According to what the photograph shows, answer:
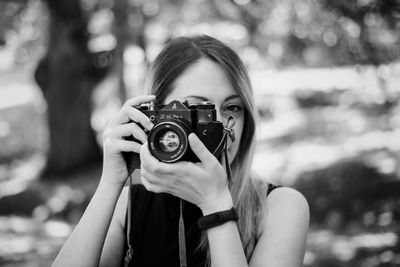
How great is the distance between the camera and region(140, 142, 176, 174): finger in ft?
4.28

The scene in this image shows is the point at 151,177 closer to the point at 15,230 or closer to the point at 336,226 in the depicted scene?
the point at 336,226

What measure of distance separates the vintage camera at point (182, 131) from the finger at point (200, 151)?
0.03 metres

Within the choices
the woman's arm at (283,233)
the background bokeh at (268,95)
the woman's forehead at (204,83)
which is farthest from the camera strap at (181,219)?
the background bokeh at (268,95)

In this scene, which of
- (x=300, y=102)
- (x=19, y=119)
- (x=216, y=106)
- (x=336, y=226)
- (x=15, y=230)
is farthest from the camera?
(x=19, y=119)

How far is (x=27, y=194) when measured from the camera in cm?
543

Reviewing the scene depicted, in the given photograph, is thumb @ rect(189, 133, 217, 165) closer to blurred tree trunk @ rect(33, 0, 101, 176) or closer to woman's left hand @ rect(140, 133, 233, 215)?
Answer: woman's left hand @ rect(140, 133, 233, 215)

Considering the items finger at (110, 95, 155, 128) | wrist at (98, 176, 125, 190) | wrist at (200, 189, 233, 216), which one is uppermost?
finger at (110, 95, 155, 128)

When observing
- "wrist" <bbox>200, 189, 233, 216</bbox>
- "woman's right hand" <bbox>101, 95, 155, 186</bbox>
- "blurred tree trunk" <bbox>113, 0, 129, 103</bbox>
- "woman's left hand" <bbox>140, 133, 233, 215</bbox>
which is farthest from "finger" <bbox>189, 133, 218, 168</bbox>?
"blurred tree trunk" <bbox>113, 0, 129, 103</bbox>

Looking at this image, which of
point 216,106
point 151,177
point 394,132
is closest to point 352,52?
point 394,132

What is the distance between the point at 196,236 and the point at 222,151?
1.08 ft

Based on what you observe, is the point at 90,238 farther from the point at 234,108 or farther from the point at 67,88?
the point at 67,88

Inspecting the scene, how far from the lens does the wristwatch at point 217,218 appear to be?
1265mm

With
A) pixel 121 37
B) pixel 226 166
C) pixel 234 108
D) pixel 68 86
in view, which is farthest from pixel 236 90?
pixel 68 86

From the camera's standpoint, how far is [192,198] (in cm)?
133
